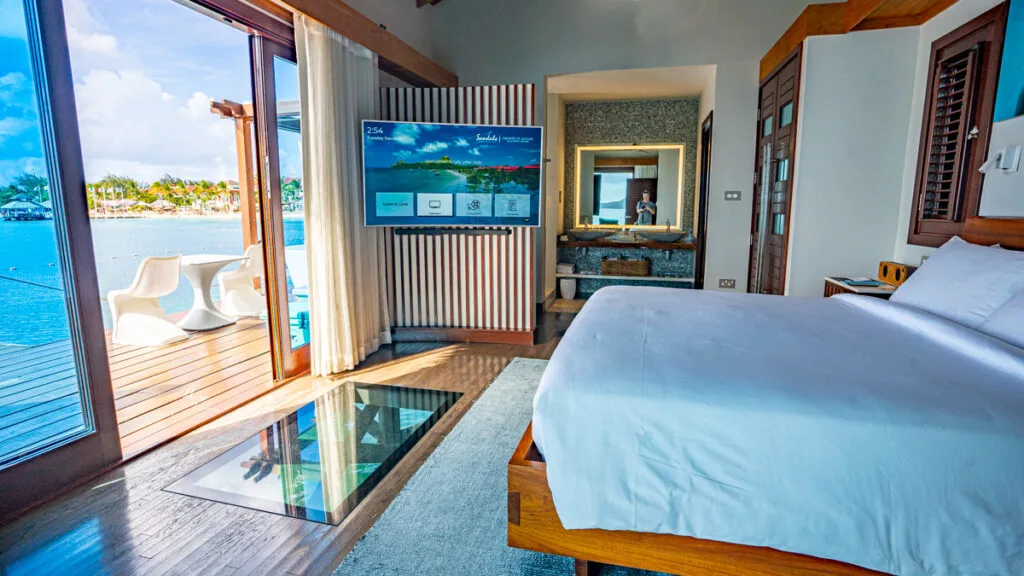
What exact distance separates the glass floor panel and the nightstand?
2.51 m

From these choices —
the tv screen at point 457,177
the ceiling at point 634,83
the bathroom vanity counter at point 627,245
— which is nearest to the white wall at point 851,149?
A: the ceiling at point 634,83

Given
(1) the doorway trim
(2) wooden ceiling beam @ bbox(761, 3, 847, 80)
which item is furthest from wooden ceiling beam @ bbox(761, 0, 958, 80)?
(1) the doorway trim

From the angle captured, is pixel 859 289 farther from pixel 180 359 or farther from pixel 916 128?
pixel 180 359

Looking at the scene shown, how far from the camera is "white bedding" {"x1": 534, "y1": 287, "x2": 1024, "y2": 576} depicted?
1.15 metres

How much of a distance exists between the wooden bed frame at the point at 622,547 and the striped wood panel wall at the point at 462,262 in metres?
2.72

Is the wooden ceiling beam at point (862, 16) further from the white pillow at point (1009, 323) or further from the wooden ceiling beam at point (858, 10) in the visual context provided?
the white pillow at point (1009, 323)

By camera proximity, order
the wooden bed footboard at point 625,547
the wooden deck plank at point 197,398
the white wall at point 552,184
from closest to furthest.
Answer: the wooden bed footboard at point 625,547 < the wooden deck plank at point 197,398 < the white wall at point 552,184

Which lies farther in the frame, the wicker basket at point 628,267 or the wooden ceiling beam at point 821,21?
the wicker basket at point 628,267

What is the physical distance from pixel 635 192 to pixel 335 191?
408 cm

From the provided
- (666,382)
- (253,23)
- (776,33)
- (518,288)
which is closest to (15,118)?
(253,23)

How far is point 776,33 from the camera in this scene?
4.50 m

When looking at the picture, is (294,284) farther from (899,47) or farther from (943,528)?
(899,47)

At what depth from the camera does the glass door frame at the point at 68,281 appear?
1956 millimetres

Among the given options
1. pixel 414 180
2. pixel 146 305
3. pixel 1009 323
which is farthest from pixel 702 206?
pixel 146 305
